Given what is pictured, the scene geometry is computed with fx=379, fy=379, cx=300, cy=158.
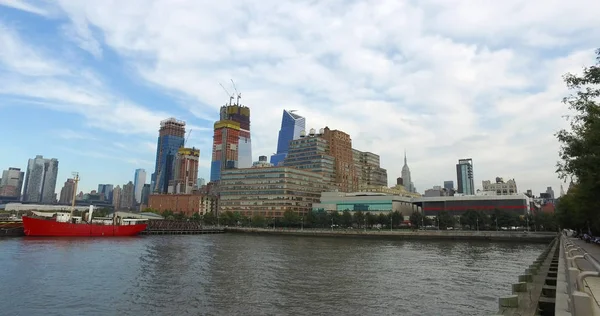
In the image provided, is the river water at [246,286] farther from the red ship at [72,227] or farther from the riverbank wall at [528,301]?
the red ship at [72,227]

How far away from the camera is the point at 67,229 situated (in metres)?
112

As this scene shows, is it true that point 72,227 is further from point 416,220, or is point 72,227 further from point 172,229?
point 416,220

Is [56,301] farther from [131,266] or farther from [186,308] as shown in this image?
[131,266]

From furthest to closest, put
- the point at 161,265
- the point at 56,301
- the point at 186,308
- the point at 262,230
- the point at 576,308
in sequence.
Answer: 1. the point at 262,230
2. the point at 161,265
3. the point at 56,301
4. the point at 186,308
5. the point at 576,308

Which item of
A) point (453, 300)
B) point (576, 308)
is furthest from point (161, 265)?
point (576, 308)

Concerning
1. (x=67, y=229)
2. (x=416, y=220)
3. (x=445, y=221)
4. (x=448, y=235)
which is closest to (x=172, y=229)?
(x=67, y=229)

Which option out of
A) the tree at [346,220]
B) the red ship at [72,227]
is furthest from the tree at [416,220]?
the red ship at [72,227]

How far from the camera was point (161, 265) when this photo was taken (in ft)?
188

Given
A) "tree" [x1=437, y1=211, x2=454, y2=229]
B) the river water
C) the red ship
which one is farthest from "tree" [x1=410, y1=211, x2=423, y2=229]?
the river water

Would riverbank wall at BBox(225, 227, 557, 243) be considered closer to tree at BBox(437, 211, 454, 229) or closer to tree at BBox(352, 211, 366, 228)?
tree at BBox(437, 211, 454, 229)

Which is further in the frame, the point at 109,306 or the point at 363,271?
the point at 363,271

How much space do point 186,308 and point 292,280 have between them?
1544cm

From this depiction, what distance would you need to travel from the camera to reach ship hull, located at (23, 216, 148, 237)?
106 meters

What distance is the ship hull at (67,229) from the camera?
10619cm
